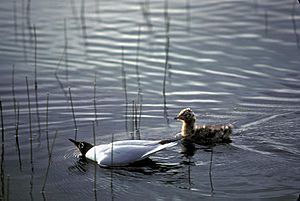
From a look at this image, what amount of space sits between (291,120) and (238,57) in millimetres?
2719

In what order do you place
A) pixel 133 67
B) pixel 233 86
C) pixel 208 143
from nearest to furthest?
pixel 208 143 < pixel 233 86 < pixel 133 67

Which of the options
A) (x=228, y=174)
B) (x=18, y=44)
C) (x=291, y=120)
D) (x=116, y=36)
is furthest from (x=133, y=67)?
(x=228, y=174)

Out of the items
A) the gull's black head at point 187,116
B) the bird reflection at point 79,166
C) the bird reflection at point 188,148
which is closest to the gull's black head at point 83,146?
the bird reflection at point 79,166

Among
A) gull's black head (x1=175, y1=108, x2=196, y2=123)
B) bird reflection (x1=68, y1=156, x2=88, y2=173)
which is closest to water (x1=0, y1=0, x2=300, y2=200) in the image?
bird reflection (x1=68, y1=156, x2=88, y2=173)

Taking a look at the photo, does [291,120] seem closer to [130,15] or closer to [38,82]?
[38,82]

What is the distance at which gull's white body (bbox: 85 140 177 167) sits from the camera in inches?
337

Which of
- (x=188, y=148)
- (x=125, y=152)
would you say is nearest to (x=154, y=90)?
(x=188, y=148)

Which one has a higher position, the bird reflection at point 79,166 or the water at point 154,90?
the water at point 154,90

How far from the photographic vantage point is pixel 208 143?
372 inches

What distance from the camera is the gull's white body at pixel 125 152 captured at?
28.1 ft

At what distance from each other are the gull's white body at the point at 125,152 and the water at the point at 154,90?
0.13 metres

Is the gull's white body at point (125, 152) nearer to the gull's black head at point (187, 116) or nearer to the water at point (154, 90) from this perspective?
the water at point (154, 90)

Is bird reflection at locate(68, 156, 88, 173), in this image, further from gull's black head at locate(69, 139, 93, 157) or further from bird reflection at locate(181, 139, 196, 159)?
bird reflection at locate(181, 139, 196, 159)

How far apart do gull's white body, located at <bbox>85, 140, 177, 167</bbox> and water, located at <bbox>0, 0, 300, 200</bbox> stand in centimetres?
13
